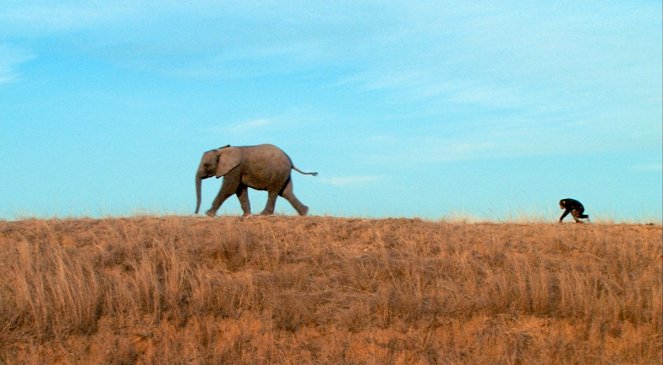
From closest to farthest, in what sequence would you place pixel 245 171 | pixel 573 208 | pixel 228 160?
pixel 228 160 < pixel 245 171 < pixel 573 208

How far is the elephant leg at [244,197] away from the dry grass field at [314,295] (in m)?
5.33

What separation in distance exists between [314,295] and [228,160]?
824 centimetres

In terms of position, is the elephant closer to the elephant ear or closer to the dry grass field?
the elephant ear

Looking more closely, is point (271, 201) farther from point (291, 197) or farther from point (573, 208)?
point (573, 208)

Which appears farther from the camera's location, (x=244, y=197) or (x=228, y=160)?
(x=244, y=197)

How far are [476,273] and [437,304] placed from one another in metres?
1.30

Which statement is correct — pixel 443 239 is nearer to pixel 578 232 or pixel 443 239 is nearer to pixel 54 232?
pixel 578 232

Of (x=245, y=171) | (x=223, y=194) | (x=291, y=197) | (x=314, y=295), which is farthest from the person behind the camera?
(x=291, y=197)

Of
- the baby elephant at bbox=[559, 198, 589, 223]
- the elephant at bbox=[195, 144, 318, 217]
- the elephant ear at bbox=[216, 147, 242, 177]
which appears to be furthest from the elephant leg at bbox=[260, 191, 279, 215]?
the baby elephant at bbox=[559, 198, 589, 223]

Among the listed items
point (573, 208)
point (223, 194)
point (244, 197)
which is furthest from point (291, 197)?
point (573, 208)

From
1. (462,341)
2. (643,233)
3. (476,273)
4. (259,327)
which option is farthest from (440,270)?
(643,233)

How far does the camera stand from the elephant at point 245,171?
18.5m

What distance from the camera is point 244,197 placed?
1919 cm

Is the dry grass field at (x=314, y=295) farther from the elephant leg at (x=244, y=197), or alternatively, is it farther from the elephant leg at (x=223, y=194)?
the elephant leg at (x=244, y=197)
